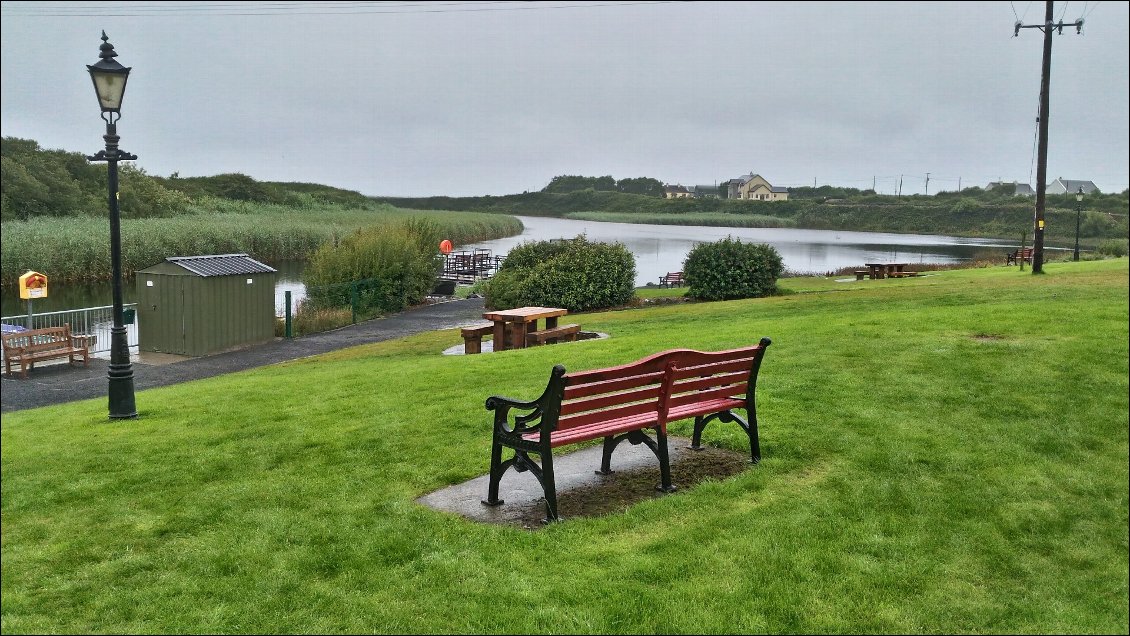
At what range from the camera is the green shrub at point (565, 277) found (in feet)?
74.5

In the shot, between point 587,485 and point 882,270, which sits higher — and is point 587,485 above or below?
below

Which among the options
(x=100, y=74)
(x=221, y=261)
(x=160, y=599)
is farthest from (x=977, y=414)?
(x=221, y=261)

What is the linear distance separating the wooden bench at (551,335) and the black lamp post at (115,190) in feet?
21.0

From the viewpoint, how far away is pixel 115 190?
852 centimetres

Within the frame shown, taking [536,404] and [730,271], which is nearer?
[536,404]

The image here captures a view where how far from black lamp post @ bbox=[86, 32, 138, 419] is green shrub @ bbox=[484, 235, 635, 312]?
14114 mm

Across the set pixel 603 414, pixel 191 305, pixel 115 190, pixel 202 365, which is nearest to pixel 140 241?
pixel 191 305

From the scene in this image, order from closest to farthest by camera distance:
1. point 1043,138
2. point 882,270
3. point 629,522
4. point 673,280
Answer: point 629,522
point 1043,138
point 882,270
point 673,280

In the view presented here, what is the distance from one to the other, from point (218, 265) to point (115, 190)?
943 cm

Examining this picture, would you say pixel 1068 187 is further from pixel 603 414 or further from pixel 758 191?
pixel 603 414

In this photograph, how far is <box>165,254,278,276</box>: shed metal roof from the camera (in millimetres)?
16734

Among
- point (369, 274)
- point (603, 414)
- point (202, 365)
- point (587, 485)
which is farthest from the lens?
point (369, 274)

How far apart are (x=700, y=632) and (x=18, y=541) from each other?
358cm

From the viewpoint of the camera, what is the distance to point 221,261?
59.0 feet
